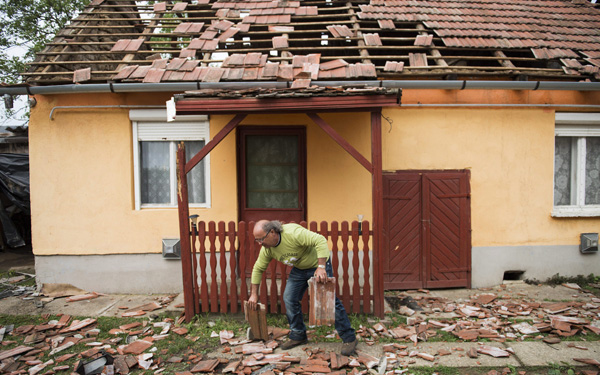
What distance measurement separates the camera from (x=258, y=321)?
429cm

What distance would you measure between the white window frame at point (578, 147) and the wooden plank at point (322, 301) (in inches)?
195

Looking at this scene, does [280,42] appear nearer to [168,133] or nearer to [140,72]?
[140,72]

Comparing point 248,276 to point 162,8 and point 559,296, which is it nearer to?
point 559,296

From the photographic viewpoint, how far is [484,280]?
634cm

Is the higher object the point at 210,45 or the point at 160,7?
the point at 160,7

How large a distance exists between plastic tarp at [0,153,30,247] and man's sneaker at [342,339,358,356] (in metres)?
7.91

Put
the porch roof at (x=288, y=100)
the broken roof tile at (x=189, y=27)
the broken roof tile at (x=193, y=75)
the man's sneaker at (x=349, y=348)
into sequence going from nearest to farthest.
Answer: the man's sneaker at (x=349, y=348), the porch roof at (x=288, y=100), the broken roof tile at (x=193, y=75), the broken roof tile at (x=189, y=27)

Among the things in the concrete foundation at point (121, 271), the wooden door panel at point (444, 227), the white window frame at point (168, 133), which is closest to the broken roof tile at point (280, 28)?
the white window frame at point (168, 133)

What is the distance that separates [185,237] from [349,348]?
104 inches

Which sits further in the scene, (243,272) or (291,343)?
(243,272)

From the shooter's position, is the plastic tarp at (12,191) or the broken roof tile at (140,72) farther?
the plastic tarp at (12,191)

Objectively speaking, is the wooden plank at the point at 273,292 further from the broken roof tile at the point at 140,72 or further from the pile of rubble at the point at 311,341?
the broken roof tile at the point at 140,72

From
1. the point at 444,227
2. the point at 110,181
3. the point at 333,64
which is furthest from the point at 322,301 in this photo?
the point at 110,181

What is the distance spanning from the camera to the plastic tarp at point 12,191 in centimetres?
802
